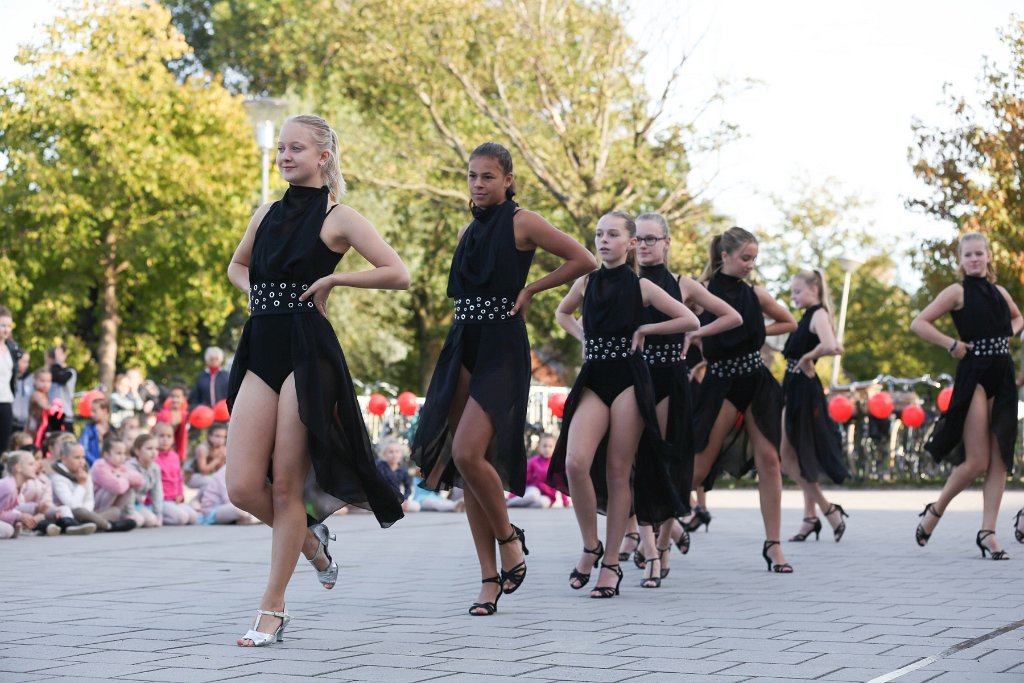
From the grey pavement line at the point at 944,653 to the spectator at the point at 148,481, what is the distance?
29.9 ft

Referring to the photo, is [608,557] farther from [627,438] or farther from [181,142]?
[181,142]

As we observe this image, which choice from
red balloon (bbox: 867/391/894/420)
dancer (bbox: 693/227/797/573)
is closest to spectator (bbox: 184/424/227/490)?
dancer (bbox: 693/227/797/573)

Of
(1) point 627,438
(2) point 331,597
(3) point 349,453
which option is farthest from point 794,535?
(3) point 349,453

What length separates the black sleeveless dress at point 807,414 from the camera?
11.8 m

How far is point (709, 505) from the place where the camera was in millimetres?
17250

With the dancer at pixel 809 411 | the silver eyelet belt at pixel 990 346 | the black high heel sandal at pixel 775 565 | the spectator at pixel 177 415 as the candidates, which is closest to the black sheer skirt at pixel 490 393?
the black high heel sandal at pixel 775 565

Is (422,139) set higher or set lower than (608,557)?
higher

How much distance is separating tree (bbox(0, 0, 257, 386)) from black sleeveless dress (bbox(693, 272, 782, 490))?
27.0 m

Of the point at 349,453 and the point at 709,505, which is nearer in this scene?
the point at 349,453

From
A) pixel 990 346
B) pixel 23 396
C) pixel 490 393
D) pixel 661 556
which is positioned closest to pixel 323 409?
pixel 490 393

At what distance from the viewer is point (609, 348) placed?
796 centimetres

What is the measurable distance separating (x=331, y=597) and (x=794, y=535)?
536 centimetres

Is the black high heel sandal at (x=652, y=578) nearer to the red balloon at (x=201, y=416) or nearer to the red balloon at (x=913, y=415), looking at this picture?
the red balloon at (x=201, y=416)

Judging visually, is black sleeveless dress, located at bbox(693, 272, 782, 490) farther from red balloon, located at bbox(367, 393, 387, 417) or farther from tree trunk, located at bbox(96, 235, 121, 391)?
tree trunk, located at bbox(96, 235, 121, 391)
